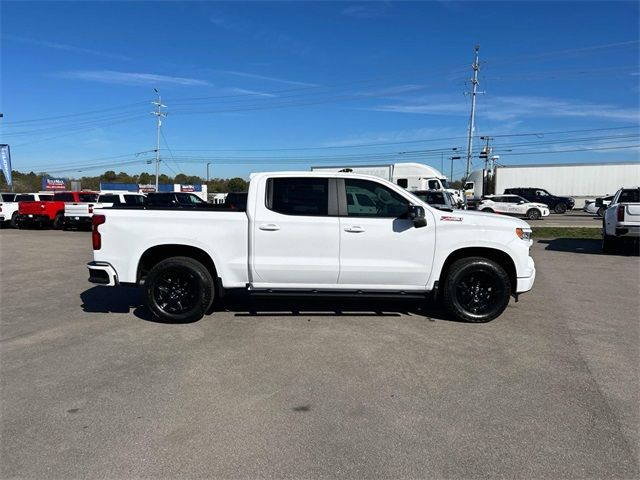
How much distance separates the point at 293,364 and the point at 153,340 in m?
1.82

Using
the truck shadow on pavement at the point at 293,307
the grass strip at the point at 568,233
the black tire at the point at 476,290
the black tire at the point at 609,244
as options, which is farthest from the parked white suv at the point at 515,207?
the black tire at the point at 476,290

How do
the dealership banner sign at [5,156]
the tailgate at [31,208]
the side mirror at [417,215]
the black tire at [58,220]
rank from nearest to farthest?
the side mirror at [417,215] → the tailgate at [31,208] → the black tire at [58,220] → the dealership banner sign at [5,156]

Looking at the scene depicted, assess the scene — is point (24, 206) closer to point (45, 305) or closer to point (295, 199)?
point (45, 305)

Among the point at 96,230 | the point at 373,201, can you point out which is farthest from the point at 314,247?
the point at 96,230

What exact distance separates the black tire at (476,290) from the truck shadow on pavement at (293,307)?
10.5 inches

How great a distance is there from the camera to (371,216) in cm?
605

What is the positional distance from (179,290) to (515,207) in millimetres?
27934

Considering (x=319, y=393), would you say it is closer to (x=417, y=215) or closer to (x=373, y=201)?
(x=417, y=215)

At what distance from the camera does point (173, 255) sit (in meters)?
6.35

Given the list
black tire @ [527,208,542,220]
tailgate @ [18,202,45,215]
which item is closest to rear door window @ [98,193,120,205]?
tailgate @ [18,202,45,215]

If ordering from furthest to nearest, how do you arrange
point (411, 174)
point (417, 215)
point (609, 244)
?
point (411, 174) → point (609, 244) → point (417, 215)

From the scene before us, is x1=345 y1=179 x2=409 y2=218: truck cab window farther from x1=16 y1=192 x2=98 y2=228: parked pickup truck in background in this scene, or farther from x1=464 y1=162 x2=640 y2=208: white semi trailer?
x1=464 y1=162 x2=640 y2=208: white semi trailer

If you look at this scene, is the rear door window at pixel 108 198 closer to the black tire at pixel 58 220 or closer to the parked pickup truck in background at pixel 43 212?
the parked pickup truck in background at pixel 43 212

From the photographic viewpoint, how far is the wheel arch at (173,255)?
619cm
